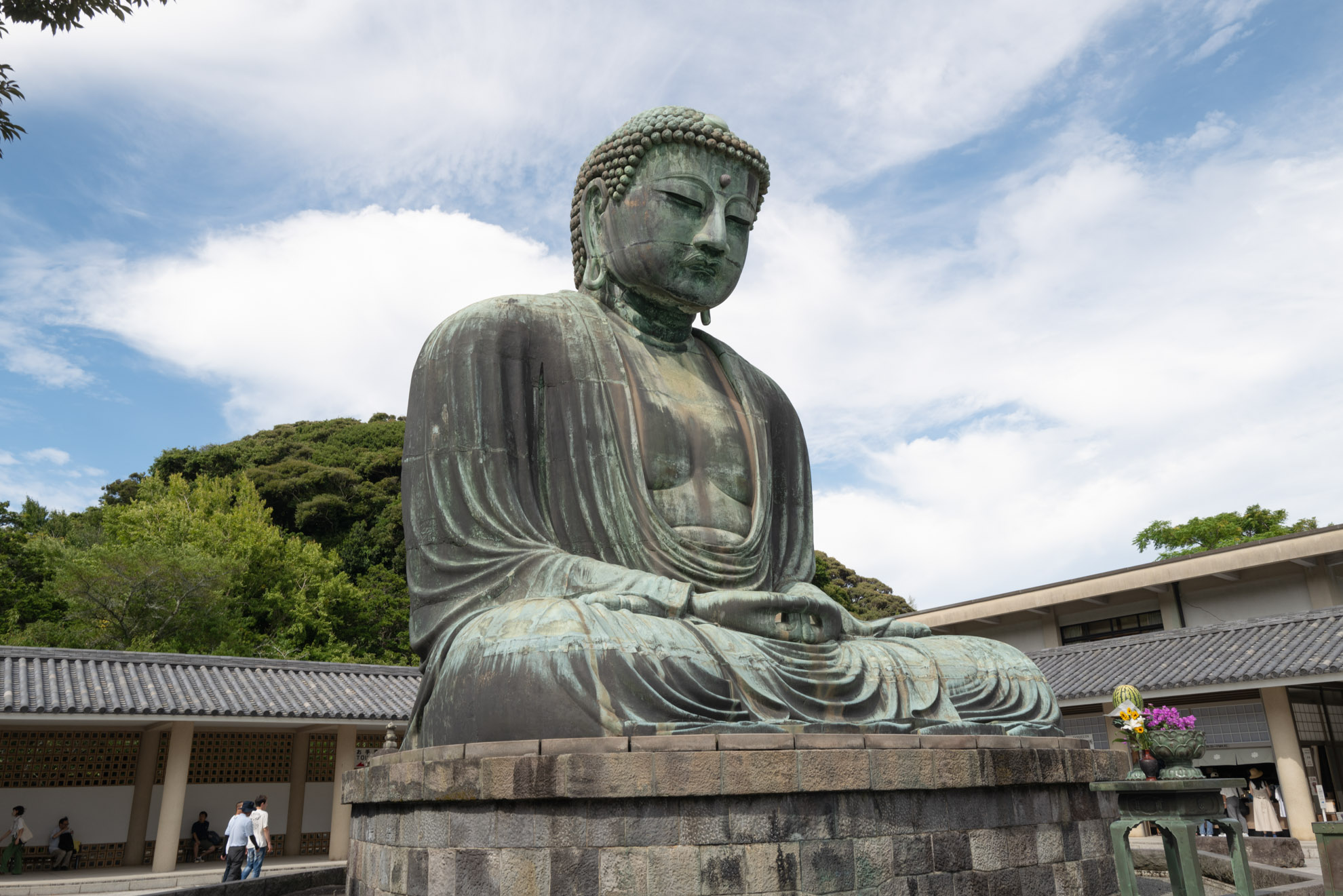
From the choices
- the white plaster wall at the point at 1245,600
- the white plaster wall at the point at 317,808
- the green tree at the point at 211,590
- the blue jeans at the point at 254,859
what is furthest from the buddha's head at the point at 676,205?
the white plaster wall at the point at 1245,600

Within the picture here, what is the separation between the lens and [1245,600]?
67.1 feet

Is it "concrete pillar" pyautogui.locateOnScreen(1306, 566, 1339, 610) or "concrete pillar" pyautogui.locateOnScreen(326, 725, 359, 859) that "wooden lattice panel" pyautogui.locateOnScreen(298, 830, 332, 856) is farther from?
"concrete pillar" pyautogui.locateOnScreen(1306, 566, 1339, 610)

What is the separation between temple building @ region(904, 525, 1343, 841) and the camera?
49.1 ft

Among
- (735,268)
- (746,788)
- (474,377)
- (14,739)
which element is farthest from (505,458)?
(14,739)

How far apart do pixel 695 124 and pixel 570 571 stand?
9.89 feet

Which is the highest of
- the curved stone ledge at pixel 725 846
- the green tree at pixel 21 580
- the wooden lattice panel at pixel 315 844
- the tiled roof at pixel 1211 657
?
the green tree at pixel 21 580

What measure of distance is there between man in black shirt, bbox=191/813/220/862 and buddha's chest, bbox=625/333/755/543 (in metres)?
15.3

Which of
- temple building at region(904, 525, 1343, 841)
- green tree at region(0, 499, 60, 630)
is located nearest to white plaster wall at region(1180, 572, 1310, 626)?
temple building at region(904, 525, 1343, 841)

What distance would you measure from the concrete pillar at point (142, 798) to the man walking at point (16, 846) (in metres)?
1.58

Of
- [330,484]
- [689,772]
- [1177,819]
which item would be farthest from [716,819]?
[330,484]

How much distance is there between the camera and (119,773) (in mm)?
16984

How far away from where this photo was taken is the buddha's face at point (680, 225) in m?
6.14

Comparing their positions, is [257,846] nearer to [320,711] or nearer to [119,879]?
[119,879]

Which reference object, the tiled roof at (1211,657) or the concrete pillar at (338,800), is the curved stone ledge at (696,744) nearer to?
the tiled roof at (1211,657)
